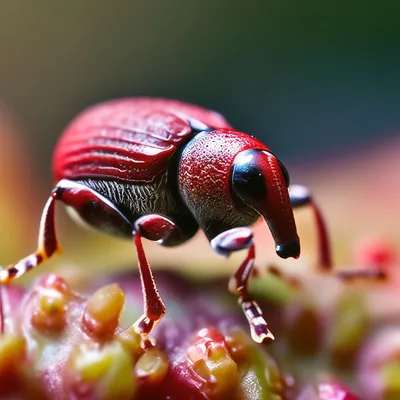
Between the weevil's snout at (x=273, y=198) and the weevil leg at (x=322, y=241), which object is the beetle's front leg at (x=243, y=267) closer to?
the weevil's snout at (x=273, y=198)

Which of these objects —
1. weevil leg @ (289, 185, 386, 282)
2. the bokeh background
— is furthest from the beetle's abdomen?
the bokeh background

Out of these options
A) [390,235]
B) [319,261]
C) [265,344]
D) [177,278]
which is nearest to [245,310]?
[265,344]

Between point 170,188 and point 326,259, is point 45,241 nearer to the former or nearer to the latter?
point 170,188

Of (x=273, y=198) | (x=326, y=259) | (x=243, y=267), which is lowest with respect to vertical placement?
(x=326, y=259)

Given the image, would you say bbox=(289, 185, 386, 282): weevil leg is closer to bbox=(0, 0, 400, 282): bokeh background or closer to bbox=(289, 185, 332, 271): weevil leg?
bbox=(289, 185, 332, 271): weevil leg

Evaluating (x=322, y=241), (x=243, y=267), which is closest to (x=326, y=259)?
(x=322, y=241)

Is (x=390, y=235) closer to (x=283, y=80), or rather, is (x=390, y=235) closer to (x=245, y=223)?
(x=245, y=223)
